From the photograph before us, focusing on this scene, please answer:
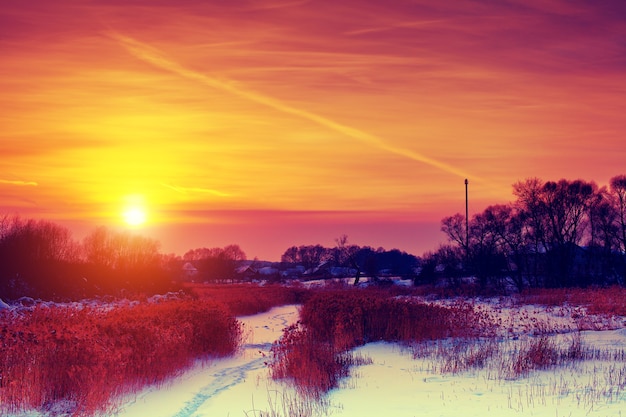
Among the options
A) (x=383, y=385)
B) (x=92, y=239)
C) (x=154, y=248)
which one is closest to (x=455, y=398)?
(x=383, y=385)

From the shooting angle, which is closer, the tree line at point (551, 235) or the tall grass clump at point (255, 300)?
the tall grass clump at point (255, 300)

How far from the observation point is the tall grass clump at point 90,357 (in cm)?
1184

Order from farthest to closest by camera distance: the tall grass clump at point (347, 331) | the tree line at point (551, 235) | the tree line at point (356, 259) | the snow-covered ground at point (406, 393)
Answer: the tree line at point (356, 259) < the tree line at point (551, 235) < the tall grass clump at point (347, 331) < the snow-covered ground at point (406, 393)

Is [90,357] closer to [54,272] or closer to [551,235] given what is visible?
[54,272]

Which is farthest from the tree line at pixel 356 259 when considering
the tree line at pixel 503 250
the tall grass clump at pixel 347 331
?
the tall grass clump at pixel 347 331

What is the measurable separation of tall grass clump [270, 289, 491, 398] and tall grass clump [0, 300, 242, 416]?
2902 millimetres

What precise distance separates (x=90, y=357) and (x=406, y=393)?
23.1 ft

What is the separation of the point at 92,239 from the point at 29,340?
71.0 meters

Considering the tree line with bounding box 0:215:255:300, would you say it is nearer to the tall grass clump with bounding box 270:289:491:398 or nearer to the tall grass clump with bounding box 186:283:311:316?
the tall grass clump with bounding box 186:283:311:316

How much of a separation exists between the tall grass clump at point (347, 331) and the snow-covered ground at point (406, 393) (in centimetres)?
56

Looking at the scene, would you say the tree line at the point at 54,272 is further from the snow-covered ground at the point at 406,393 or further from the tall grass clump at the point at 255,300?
the snow-covered ground at the point at 406,393

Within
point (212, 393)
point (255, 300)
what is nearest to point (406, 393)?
point (212, 393)

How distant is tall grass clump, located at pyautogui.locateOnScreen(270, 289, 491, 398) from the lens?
14.5 metres

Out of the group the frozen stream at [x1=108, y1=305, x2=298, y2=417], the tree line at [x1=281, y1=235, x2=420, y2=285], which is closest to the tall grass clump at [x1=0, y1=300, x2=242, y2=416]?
the frozen stream at [x1=108, y1=305, x2=298, y2=417]
